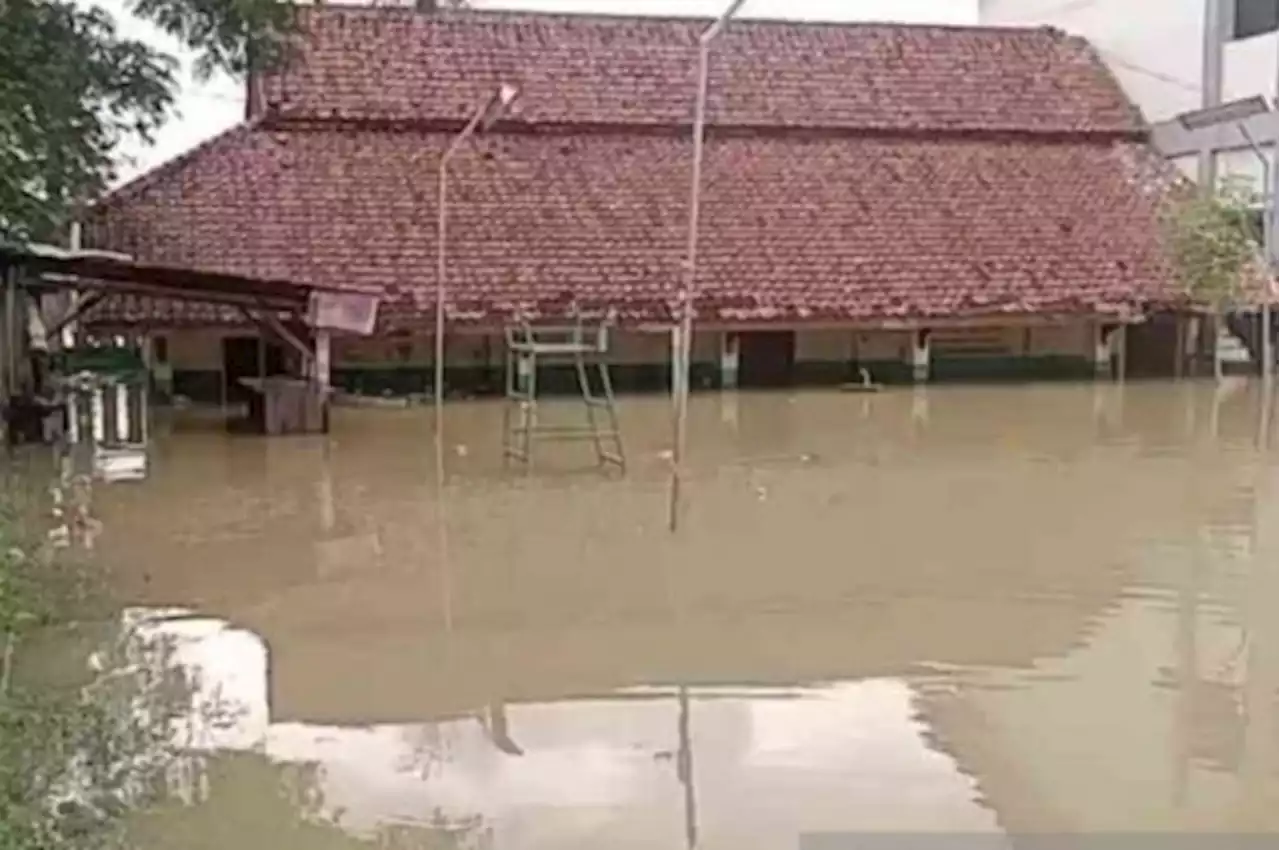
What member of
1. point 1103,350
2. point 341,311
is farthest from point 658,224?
point 341,311

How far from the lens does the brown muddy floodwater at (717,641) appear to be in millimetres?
5641

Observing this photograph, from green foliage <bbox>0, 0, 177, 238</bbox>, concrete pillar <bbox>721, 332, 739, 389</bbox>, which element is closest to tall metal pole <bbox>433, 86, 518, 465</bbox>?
green foliage <bbox>0, 0, 177, 238</bbox>

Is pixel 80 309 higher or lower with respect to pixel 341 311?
lower

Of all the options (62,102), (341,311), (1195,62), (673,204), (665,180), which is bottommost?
(341,311)

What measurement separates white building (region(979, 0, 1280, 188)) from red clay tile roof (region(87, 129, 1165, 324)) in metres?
1.06

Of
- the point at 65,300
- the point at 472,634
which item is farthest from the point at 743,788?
the point at 65,300

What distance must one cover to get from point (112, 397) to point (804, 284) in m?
7.03

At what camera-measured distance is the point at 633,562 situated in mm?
9680

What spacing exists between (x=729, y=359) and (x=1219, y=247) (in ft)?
17.1

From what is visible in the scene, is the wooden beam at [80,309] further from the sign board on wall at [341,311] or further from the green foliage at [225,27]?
the green foliage at [225,27]

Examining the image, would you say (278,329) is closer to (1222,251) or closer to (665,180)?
(665,180)

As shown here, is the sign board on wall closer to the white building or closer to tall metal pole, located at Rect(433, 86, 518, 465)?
tall metal pole, located at Rect(433, 86, 518, 465)

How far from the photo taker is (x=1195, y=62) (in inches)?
866

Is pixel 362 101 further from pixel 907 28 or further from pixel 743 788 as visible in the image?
pixel 743 788
